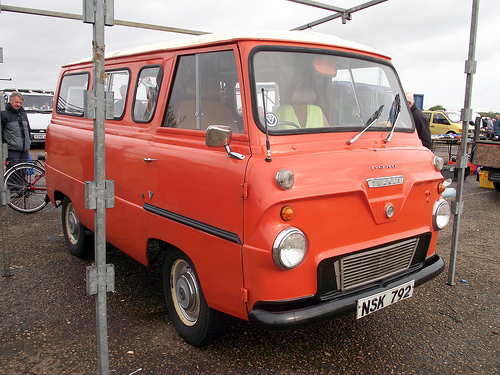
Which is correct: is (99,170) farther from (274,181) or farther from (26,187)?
(26,187)

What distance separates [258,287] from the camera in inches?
104

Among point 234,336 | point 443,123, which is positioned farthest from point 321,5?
point 443,123

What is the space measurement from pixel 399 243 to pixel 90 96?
229cm

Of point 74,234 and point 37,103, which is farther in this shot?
point 37,103

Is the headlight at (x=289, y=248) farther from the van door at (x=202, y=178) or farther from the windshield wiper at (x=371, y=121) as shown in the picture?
the windshield wiper at (x=371, y=121)

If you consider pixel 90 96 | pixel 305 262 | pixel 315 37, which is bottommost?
pixel 305 262

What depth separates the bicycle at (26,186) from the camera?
7781mm

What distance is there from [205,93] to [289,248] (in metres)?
1.43

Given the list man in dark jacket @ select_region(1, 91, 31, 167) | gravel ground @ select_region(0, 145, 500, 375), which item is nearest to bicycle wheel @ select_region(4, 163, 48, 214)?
man in dark jacket @ select_region(1, 91, 31, 167)

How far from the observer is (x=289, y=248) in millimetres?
2592

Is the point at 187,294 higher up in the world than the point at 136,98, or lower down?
lower down

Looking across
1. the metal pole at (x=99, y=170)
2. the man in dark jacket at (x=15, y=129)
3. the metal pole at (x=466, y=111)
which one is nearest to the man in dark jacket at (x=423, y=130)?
the metal pole at (x=466, y=111)

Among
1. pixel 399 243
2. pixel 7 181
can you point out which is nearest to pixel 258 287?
pixel 399 243

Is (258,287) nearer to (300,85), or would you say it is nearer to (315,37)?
(300,85)
